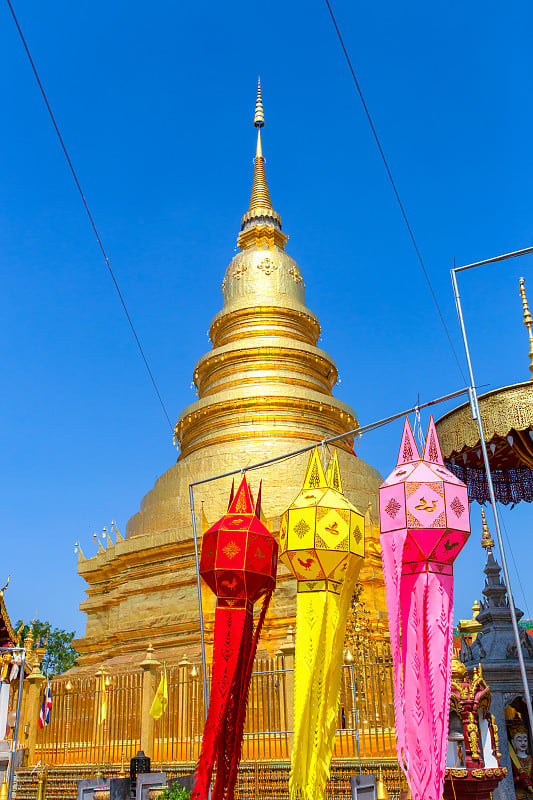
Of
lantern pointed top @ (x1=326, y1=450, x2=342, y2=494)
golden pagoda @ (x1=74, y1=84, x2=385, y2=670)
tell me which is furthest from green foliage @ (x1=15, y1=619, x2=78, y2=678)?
lantern pointed top @ (x1=326, y1=450, x2=342, y2=494)

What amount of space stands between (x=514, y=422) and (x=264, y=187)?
1841cm

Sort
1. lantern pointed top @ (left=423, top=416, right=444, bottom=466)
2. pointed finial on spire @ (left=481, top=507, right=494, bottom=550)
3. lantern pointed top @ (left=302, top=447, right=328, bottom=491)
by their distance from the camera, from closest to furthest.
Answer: lantern pointed top @ (left=423, top=416, right=444, bottom=466), lantern pointed top @ (left=302, top=447, right=328, bottom=491), pointed finial on spire @ (left=481, top=507, right=494, bottom=550)

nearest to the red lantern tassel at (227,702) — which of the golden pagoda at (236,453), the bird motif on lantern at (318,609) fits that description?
the bird motif on lantern at (318,609)

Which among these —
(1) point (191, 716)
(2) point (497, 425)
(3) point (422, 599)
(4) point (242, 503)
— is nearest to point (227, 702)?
(4) point (242, 503)

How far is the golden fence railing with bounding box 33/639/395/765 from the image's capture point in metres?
9.38

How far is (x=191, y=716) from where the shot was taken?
11266 mm

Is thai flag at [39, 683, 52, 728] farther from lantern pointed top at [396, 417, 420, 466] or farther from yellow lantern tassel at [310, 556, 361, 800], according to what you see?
lantern pointed top at [396, 417, 420, 466]

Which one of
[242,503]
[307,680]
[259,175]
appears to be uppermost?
[259,175]

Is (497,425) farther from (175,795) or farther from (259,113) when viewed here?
(259,113)

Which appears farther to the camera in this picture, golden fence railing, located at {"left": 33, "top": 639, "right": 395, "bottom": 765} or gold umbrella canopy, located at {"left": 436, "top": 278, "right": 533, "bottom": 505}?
golden fence railing, located at {"left": 33, "top": 639, "right": 395, "bottom": 765}

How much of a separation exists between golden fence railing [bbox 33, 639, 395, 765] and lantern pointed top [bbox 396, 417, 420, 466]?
408cm

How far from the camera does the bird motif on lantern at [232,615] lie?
20.6 ft

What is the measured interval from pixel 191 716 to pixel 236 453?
7192 mm

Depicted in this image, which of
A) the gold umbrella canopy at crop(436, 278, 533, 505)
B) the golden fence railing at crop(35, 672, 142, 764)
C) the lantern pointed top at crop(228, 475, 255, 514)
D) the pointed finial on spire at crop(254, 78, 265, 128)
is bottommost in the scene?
the golden fence railing at crop(35, 672, 142, 764)
